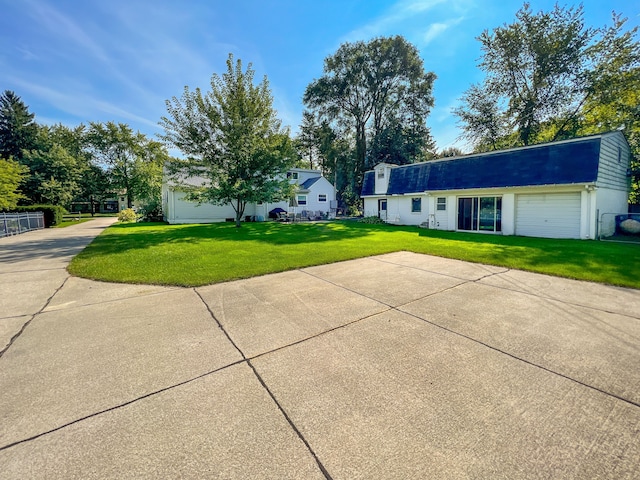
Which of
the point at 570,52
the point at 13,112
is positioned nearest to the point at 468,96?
the point at 570,52

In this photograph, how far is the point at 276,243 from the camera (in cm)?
1082

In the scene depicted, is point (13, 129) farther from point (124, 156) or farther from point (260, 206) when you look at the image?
point (260, 206)

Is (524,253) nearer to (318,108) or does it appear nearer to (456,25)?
(456,25)

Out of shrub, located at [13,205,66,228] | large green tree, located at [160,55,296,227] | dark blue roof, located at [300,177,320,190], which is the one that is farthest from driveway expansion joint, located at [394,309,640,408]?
shrub, located at [13,205,66,228]

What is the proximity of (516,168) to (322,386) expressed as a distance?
51.2 ft

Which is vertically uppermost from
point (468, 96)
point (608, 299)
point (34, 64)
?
point (468, 96)

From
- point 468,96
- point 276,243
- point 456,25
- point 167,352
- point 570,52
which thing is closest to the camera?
point 167,352

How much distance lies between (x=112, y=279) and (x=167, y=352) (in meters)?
3.97

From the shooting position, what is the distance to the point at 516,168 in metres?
13.5

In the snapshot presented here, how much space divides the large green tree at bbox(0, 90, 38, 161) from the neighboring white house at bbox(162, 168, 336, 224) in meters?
30.8

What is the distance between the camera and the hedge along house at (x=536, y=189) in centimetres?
1146

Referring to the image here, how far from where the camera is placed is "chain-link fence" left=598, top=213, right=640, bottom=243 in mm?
11945

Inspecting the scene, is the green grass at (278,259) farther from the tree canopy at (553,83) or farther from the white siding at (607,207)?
the tree canopy at (553,83)

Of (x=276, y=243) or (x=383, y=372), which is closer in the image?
(x=383, y=372)
